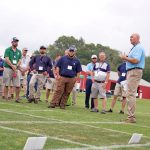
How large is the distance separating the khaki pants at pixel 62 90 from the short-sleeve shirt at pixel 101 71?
0.74 m

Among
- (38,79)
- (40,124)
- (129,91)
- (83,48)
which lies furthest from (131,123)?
(83,48)

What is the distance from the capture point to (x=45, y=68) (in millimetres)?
15820

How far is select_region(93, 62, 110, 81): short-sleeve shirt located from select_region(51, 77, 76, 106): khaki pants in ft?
2.44

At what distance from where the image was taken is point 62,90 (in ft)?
47.4

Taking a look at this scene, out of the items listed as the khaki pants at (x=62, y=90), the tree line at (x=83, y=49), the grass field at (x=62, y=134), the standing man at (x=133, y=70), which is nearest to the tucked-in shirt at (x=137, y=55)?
the standing man at (x=133, y=70)

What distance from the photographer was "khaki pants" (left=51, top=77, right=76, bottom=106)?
14.3 metres

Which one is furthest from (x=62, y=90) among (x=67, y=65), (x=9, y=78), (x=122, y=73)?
(x=122, y=73)

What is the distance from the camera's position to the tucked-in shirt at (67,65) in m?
14.3

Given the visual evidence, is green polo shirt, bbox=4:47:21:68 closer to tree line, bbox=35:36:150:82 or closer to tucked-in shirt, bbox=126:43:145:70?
tucked-in shirt, bbox=126:43:145:70

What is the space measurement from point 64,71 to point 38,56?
1.96m

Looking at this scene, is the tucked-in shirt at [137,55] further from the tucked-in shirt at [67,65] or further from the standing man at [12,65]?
the standing man at [12,65]

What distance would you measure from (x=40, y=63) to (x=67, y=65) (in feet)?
5.56

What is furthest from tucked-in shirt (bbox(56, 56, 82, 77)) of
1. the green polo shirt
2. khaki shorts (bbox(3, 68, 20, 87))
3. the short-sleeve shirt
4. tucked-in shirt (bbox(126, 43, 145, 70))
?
tucked-in shirt (bbox(126, 43, 145, 70))

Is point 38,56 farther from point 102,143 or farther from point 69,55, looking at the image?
point 102,143
